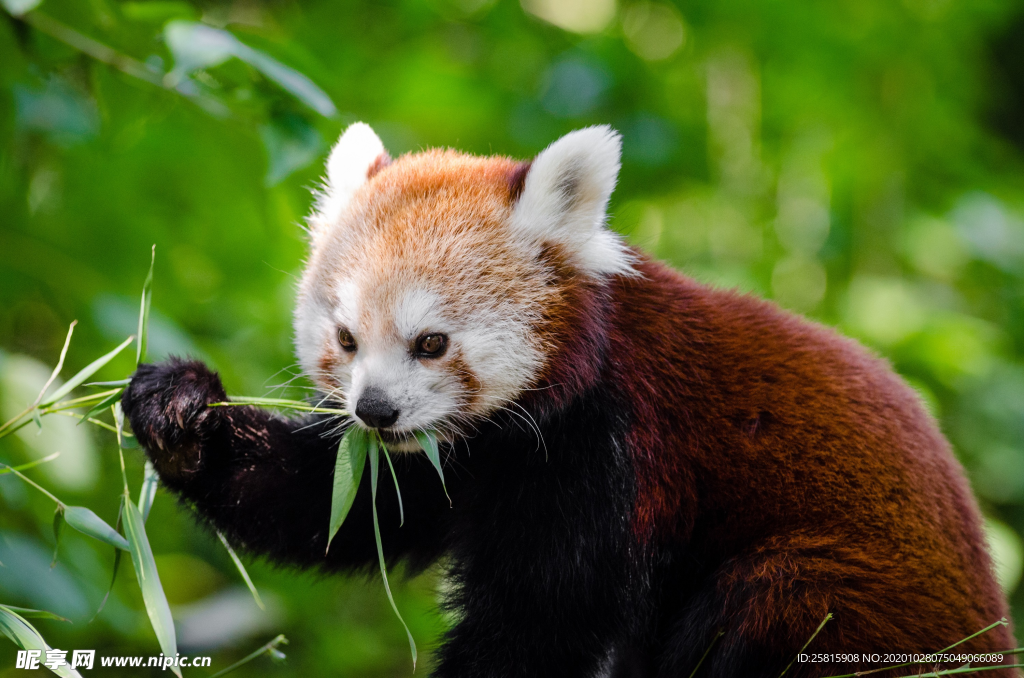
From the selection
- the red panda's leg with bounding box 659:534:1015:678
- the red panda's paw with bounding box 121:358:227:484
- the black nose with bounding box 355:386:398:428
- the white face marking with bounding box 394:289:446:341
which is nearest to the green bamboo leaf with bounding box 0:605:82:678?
the red panda's paw with bounding box 121:358:227:484

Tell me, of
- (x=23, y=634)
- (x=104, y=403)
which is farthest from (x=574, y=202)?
(x=23, y=634)

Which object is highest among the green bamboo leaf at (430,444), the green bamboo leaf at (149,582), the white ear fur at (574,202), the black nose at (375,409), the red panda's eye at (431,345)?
the white ear fur at (574,202)

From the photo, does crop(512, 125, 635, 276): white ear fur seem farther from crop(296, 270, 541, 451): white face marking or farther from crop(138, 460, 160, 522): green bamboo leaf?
crop(138, 460, 160, 522): green bamboo leaf

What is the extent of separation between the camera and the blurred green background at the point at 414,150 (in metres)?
3.39

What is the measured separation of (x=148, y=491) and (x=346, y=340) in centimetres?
80

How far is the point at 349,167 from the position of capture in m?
3.12

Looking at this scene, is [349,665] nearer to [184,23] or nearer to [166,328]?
[166,328]

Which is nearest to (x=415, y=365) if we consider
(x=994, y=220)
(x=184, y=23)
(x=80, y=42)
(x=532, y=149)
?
(x=184, y=23)

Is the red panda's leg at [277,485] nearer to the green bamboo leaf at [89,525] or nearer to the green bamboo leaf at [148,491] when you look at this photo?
the green bamboo leaf at [148,491]

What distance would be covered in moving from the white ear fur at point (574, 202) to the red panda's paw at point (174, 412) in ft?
3.82

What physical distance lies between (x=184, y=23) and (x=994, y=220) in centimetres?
578

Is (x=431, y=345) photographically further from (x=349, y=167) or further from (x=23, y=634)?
(x=23, y=634)

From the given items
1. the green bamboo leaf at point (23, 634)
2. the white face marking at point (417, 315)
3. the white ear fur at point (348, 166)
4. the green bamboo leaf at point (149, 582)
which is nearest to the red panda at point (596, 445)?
the white face marking at point (417, 315)

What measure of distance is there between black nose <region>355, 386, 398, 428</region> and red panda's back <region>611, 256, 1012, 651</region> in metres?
0.75
